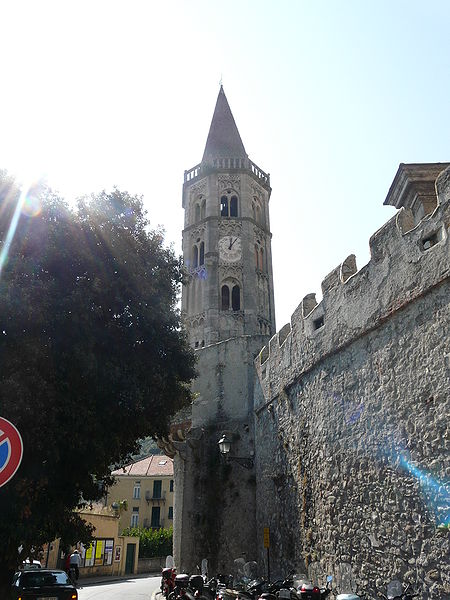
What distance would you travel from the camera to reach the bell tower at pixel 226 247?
34.5 metres

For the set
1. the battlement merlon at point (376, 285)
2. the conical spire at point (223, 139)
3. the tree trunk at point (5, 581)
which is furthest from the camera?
the conical spire at point (223, 139)

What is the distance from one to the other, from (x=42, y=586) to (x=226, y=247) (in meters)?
28.6

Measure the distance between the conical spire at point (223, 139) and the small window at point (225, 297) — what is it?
10735 millimetres

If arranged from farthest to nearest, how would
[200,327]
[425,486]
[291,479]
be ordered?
1. [200,327]
2. [291,479]
3. [425,486]

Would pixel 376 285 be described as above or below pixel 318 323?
below

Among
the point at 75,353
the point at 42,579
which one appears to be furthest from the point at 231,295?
the point at 75,353

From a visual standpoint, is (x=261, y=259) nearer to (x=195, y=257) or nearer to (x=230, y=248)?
(x=230, y=248)

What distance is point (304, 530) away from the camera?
10.8m

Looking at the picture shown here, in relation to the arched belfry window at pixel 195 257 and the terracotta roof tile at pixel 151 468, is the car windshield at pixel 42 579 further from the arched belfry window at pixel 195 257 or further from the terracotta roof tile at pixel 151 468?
the terracotta roof tile at pixel 151 468

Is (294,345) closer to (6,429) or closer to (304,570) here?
(304,570)

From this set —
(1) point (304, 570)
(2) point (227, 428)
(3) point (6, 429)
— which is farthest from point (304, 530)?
(3) point (6, 429)

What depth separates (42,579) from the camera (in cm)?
1031

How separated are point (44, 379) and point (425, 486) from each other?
6222 mm

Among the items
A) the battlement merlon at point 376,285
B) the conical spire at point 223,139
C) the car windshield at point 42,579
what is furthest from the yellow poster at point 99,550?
the conical spire at point 223,139
